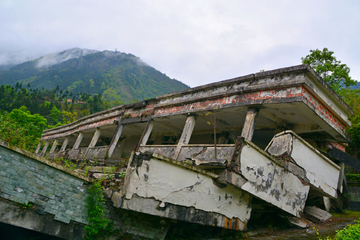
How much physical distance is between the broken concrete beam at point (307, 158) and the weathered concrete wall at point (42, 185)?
4.30 meters

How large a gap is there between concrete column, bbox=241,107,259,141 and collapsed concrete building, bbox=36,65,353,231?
27 mm

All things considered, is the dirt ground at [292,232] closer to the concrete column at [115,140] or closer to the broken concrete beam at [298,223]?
the broken concrete beam at [298,223]

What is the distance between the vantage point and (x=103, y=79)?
10438 cm

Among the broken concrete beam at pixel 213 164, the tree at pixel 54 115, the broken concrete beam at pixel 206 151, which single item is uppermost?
the tree at pixel 54 115

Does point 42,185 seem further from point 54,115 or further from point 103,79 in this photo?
point 103,79

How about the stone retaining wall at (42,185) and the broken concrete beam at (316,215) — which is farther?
the broken concrete beam at (316,215)

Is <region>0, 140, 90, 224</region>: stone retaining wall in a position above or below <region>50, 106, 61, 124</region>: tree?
below

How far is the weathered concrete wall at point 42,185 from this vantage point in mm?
3711

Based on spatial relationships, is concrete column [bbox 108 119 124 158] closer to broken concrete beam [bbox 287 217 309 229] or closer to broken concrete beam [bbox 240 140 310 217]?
broken concrete beam [bbox 240 140 310 217]

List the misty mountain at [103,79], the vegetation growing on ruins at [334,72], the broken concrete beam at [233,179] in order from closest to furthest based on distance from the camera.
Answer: the broken concrete beam at [233,179]
the vegetation growing on ruins at [334,72]
the misty mountain at [103,79]

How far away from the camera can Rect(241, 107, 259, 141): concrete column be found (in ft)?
20.9

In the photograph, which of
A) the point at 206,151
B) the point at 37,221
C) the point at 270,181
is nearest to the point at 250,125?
the point at 206,151

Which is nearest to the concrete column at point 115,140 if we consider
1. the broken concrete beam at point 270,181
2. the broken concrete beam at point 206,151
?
the broken concrete beam at point 206,151

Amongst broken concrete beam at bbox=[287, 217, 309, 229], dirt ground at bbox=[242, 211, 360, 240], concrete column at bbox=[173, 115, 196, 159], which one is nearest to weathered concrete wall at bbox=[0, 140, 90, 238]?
concrete column at bbox=[173, 115, 196, 159]
